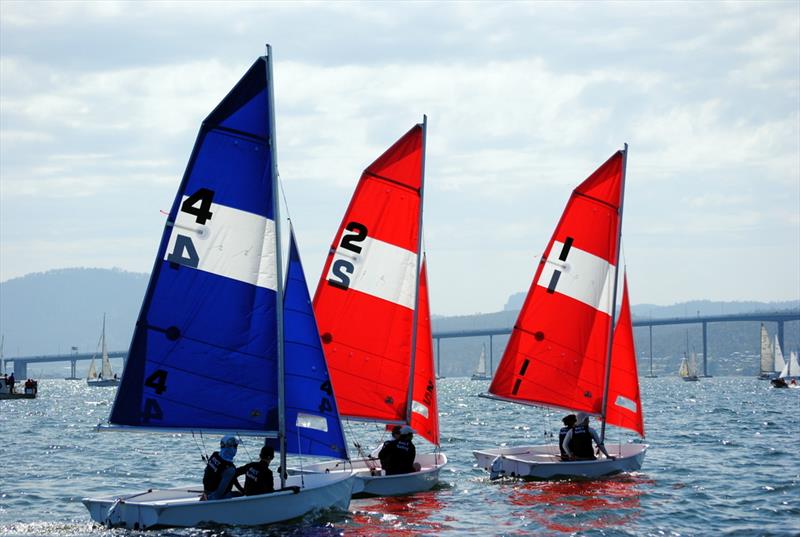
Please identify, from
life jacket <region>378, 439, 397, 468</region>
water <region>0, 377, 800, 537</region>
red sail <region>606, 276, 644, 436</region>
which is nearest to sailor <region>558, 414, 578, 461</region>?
water <region>0, 377, 800, 537</region>

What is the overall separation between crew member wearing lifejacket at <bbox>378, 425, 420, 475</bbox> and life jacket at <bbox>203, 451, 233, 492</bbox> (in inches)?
191

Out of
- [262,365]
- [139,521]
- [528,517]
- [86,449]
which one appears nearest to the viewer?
[139,521]

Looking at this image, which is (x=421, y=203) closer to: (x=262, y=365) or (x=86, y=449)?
(x=262, y=365)

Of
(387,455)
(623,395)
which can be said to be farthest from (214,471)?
(623,395)

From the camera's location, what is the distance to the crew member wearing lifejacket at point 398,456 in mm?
20719

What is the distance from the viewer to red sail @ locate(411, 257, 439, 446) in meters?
23.0

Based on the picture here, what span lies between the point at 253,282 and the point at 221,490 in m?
3.05

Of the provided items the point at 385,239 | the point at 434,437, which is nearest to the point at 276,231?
the point at 385,239

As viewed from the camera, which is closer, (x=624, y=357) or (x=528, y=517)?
(x=528, y=517)

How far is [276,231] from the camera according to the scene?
1700 centimetres

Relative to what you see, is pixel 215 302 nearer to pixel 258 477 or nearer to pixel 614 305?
pixel 258 477

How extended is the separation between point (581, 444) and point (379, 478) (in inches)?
186

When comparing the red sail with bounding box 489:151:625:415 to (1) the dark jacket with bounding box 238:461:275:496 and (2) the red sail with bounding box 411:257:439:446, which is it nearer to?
(2) the red sail with bounding box 411:257:439:446

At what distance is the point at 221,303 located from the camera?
17125 mm
